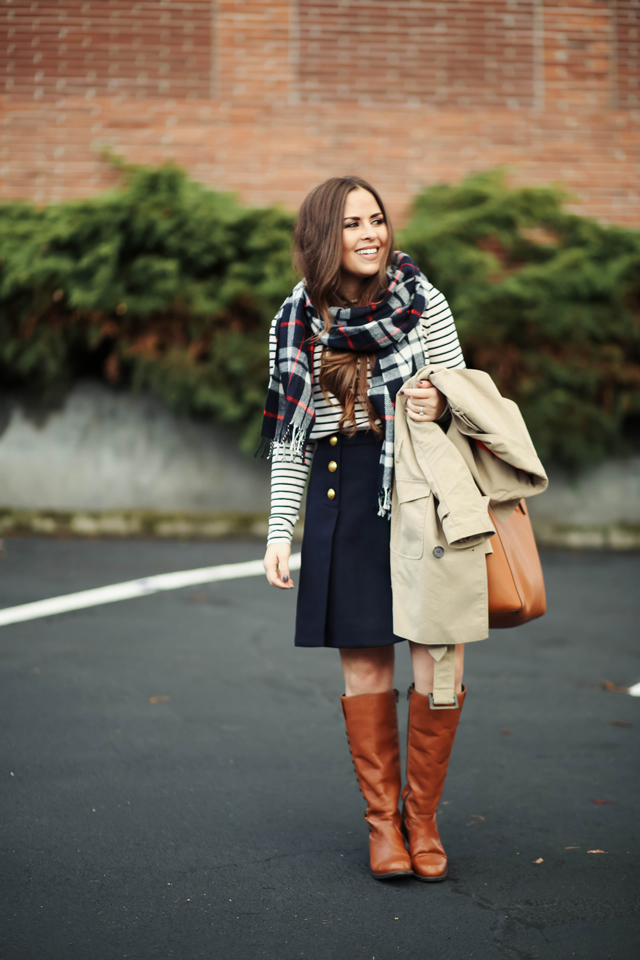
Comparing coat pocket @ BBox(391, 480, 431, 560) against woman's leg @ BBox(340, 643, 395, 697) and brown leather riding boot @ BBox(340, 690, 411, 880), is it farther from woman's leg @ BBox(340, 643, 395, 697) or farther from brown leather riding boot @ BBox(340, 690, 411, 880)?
brown leather riding boot @ BBox(340, 690, 411, 880)

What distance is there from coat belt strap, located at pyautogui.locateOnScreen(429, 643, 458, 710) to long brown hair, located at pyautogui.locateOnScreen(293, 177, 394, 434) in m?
0.67

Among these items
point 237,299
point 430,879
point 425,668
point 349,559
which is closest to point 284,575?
point 349,559

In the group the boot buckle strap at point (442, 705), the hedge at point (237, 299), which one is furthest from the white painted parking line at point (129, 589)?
the boot buckle strap at point (442, 705)

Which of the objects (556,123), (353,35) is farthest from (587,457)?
(353,35)

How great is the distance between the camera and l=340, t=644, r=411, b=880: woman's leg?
2668 mm

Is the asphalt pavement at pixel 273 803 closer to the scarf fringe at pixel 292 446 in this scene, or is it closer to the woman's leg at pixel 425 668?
the woman's leg at pixel 425 668

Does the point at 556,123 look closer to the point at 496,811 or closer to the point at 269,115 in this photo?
the point at 269,115

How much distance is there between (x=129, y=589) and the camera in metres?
6.47

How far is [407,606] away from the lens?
8.39 ft

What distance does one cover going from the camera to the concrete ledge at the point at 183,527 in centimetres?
870

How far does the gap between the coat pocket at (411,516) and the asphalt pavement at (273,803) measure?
3.16 feet

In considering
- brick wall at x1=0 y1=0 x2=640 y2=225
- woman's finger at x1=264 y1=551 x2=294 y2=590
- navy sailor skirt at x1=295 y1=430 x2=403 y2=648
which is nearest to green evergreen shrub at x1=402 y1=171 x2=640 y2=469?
brick wall at x1=0 y1=0 x2=640 y2=225

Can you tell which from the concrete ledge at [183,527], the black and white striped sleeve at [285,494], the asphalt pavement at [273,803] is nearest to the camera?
the asphalt pavement at [273,803]

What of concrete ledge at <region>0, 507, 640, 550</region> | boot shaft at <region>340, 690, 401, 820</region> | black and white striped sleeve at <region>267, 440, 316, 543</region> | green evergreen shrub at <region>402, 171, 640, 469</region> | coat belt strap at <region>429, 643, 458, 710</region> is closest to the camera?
coat belt strap at <region>429, 643, 458, 710</region>
